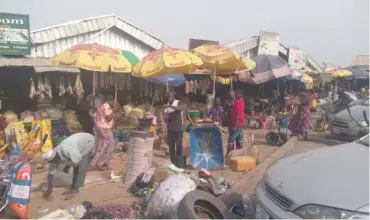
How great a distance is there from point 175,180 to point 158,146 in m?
5.26

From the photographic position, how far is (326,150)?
410cm

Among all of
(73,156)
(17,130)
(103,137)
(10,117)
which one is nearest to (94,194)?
(73,156)

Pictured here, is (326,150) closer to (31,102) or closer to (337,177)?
(337,177)

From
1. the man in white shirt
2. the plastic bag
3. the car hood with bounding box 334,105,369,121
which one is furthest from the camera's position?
the car hood with bounding box 334,105,369,121

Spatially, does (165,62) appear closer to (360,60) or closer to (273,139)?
(273,139)

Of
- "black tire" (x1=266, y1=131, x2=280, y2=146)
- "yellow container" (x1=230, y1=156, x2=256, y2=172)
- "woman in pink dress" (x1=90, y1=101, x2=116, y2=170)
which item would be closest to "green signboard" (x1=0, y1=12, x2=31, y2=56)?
"woman in pink dress" (x1=90, y1=101, x2=116, y2=170)

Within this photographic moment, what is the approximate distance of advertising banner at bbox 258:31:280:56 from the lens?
17.4 meters

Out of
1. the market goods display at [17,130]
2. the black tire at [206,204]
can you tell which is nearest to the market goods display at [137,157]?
the black tire at [206,204]

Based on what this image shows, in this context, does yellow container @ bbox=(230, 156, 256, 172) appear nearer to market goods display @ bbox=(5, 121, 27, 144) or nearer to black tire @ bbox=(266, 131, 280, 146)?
black tire @ bbox=(266, 131, 280, 146)

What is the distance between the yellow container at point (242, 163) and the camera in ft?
23.4

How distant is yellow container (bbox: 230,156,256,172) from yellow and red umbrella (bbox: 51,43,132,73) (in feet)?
10.8

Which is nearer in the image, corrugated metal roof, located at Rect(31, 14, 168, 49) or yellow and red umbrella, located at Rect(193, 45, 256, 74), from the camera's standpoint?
yellow and red umbrella, located at Rect(193, 45, 256, 74)

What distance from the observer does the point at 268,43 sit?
57.7ft

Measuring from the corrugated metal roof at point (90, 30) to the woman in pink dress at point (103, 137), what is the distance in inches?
159
